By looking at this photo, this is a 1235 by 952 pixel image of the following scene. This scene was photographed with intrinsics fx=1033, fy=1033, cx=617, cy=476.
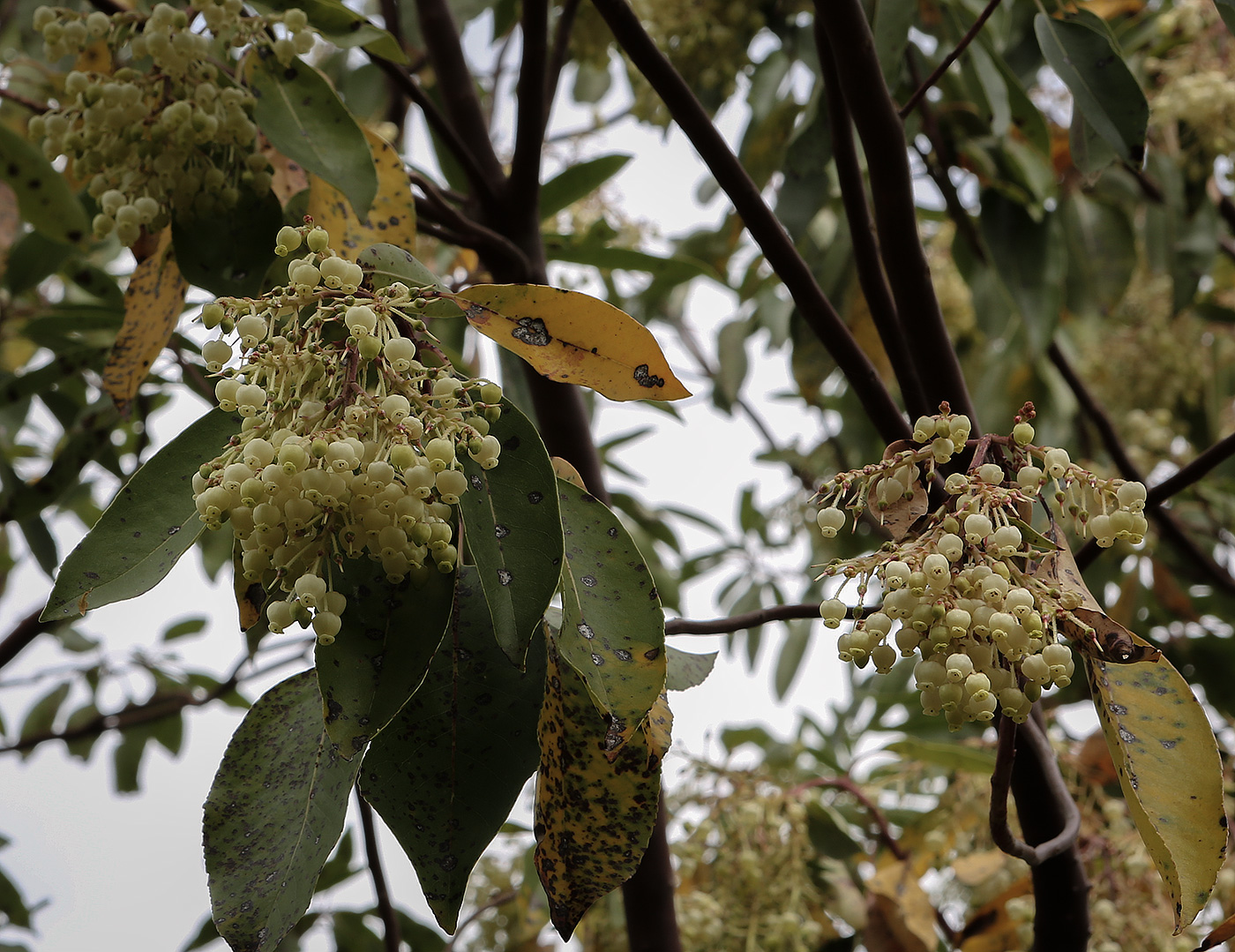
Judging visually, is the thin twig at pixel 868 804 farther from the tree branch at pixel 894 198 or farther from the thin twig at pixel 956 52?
the thin twig at pixel 956 52

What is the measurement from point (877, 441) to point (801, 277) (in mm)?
1276

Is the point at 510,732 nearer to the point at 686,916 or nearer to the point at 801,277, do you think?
the point at 801,277

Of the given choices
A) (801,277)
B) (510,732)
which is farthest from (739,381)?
(510,732)

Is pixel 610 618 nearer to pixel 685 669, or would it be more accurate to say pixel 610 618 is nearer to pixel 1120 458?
pixel 685 669

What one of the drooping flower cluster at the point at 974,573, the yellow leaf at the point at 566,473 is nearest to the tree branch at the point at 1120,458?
the drooping flower cluster at the point at 974,573

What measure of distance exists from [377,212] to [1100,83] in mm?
600

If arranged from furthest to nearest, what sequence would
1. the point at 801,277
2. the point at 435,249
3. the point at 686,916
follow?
the point at 435,249 → the point at 686,916 → the point at 801,277

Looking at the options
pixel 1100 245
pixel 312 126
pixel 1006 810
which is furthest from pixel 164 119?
pixel 1100 245

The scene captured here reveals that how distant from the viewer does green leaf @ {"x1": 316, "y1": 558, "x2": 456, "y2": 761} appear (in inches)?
20.2

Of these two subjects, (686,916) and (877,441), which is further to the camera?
(877,441)

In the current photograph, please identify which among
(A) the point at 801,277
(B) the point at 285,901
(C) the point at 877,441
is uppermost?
(C) the point at 877,441

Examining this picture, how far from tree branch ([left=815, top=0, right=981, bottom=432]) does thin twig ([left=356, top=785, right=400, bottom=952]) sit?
0.68 meters

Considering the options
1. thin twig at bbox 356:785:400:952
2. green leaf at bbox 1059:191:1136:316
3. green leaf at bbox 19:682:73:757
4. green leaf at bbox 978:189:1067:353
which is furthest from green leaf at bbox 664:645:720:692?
green leaf at bbox 19:682:73:757

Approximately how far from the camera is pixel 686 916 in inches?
47.8
